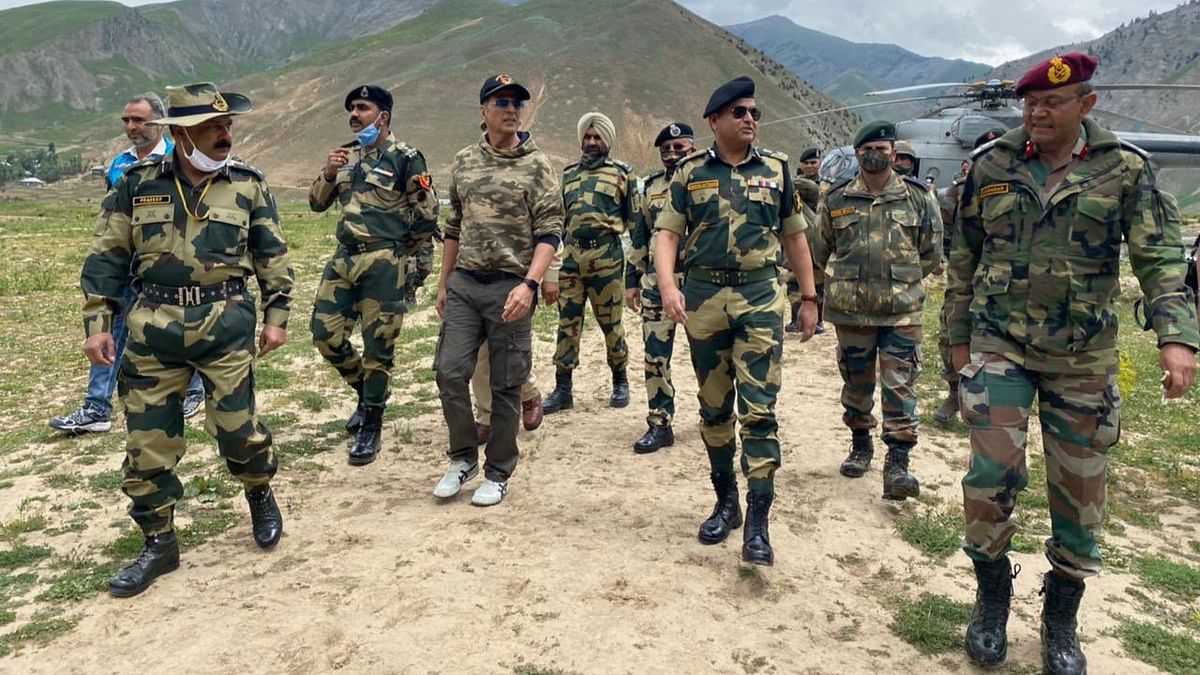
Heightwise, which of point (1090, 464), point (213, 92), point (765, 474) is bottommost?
point (765, 474)

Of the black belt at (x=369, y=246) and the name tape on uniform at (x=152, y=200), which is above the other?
the name tape on uniform at (x=152, y=200)

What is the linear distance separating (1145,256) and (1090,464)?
87 cm

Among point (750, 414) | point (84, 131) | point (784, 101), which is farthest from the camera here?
point (84, 131)

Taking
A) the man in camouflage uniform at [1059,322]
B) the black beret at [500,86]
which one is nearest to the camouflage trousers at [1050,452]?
the man in camouflage uniform at [1059,322]

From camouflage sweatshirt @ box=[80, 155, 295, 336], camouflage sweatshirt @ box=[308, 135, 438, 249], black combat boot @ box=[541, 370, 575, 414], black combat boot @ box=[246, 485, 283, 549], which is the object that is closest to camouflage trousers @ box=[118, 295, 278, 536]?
camouflage sweatshirt @ box=[80, 155, 295, 336]

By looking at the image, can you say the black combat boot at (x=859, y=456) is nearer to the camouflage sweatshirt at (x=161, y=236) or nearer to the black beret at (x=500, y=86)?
the black beret at (x=500, y=86)

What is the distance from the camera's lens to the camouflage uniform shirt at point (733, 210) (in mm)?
4156

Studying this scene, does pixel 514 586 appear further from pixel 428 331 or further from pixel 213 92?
pixel 428 331

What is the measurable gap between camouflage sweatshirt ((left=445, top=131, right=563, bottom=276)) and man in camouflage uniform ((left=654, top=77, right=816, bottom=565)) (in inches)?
34.5

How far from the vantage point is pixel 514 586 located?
383 centimetres

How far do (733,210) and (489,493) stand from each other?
224 centimetres

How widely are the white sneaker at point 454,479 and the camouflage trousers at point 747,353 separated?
5.66 ft

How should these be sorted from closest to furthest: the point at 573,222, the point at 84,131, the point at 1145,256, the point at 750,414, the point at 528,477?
the point at 1145,256 → the point at 750,414 → the point at 528,477 → the point at 573,222 → the point at 84,131

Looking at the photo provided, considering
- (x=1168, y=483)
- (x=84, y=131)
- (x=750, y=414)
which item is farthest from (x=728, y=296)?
(x=84, y=131)
